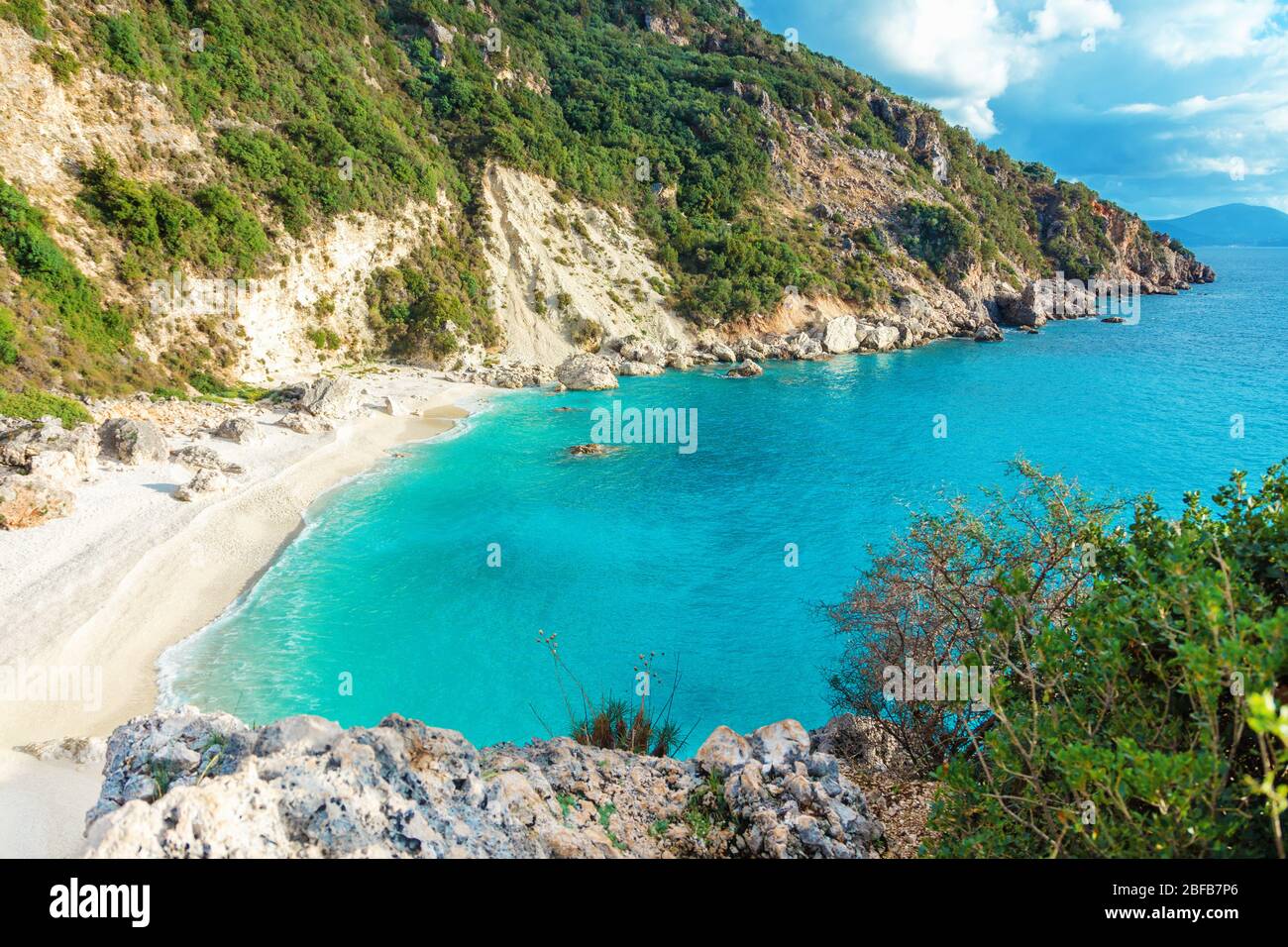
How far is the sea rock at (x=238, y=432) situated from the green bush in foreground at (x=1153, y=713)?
105ft

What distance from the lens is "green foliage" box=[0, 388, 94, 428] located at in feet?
81.0

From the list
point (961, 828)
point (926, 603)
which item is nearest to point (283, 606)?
point (926, 603)

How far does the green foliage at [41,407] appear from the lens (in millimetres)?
24688

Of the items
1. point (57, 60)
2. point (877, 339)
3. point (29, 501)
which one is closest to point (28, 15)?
point (57, 60)

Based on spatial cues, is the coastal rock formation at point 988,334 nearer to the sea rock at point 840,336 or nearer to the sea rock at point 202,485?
the sea rock at point 840,336

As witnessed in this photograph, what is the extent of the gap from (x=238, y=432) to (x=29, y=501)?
1056cm

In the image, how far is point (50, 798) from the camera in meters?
11.0

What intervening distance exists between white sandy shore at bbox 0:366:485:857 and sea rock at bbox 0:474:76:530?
33 cm

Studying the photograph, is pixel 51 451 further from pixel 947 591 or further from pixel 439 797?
pixel 947 591

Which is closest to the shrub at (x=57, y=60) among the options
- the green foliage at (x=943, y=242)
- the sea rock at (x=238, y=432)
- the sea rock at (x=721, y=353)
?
the sea rock at (x=238, y=432)

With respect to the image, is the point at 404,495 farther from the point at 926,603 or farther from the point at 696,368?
the point at 696,368

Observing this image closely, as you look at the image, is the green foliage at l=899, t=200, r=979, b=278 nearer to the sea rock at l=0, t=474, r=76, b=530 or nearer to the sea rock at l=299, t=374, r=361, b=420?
the sea rock at l=299, t=374, r=361, b=420
